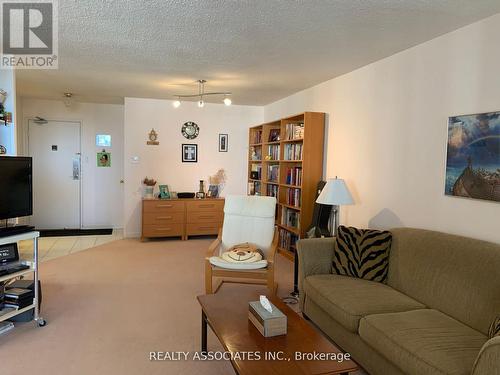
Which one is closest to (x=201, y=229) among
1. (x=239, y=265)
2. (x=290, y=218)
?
(x=290, y=218)

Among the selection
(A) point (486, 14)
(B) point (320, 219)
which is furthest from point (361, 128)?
(A) point (486, 14)

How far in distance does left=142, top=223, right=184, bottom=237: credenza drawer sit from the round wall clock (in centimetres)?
155

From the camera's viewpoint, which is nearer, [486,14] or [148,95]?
[486,14]

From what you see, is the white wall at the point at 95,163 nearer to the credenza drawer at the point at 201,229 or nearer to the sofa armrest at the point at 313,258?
Result: the credenza drawer at the point at 201,229

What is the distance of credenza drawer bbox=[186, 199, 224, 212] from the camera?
227 inches

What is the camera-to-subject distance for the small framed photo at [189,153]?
19.9 feet

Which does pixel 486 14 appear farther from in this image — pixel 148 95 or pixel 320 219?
pixel 148 95

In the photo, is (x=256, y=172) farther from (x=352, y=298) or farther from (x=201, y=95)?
(x=352, y=298)

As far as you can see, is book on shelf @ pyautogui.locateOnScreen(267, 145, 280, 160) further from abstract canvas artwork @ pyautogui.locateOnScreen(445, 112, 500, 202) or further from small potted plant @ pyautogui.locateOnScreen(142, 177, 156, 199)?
abstract canvas artwork @ pyautogui.locateOnScreen(445, 112, 500, 202)

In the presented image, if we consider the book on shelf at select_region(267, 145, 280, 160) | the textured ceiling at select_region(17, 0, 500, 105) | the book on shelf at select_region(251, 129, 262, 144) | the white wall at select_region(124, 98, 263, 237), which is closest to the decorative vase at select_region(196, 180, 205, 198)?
the white wall at select_region(124, 98, 263, 237)

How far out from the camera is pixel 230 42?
9.64ft

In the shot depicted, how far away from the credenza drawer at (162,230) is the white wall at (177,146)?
1.48 feet

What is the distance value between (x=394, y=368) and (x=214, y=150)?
4.86m

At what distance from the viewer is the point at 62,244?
211 inches
